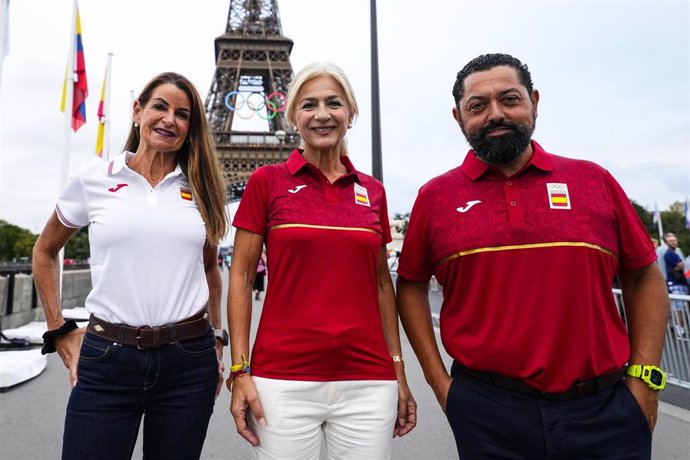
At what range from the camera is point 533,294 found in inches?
69.7

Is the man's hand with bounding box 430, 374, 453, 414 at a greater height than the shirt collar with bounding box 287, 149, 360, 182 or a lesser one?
lesser

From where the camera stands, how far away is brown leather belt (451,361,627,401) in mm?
1746

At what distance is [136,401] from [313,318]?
762 millimetres

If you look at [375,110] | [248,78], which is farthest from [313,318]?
[248,78]

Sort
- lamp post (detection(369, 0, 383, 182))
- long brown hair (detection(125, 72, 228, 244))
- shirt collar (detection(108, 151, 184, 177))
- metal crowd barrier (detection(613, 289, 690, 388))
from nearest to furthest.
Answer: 1. shirt collar (detection(108, 151, 184, 177))
2. long brown hair (detection(125, 72, 228, 244))
3. metal crowd barrier (detection(613, 289, 690, 388))
4. lamp post (detection(369, 0, 383, 182))

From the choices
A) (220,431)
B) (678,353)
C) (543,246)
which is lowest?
(220,431)

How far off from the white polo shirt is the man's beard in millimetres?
1228

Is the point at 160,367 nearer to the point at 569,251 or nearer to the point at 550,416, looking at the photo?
the point at 550,416

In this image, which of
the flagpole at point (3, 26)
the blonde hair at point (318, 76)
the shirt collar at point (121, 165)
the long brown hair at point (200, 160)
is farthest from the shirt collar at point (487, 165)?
the flagpole at point (3, 26)

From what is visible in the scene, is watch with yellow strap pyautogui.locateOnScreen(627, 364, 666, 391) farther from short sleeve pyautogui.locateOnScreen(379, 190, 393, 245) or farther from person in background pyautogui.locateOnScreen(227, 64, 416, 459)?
short sleeve pyautogui.locateOnScreen(379, 190, 393, 245)

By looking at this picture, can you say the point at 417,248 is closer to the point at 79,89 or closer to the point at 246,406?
the point at 246,406

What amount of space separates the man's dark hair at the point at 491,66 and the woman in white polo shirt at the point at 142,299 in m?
1.22

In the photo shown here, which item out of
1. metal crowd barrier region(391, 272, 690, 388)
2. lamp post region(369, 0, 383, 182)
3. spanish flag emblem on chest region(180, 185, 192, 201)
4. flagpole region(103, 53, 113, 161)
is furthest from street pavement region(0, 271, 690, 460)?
flagpole region(103, 53, 113, 161)

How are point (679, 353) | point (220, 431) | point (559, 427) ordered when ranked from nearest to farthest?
point (559, 427) < point (220, 431) < point (679, 353)
